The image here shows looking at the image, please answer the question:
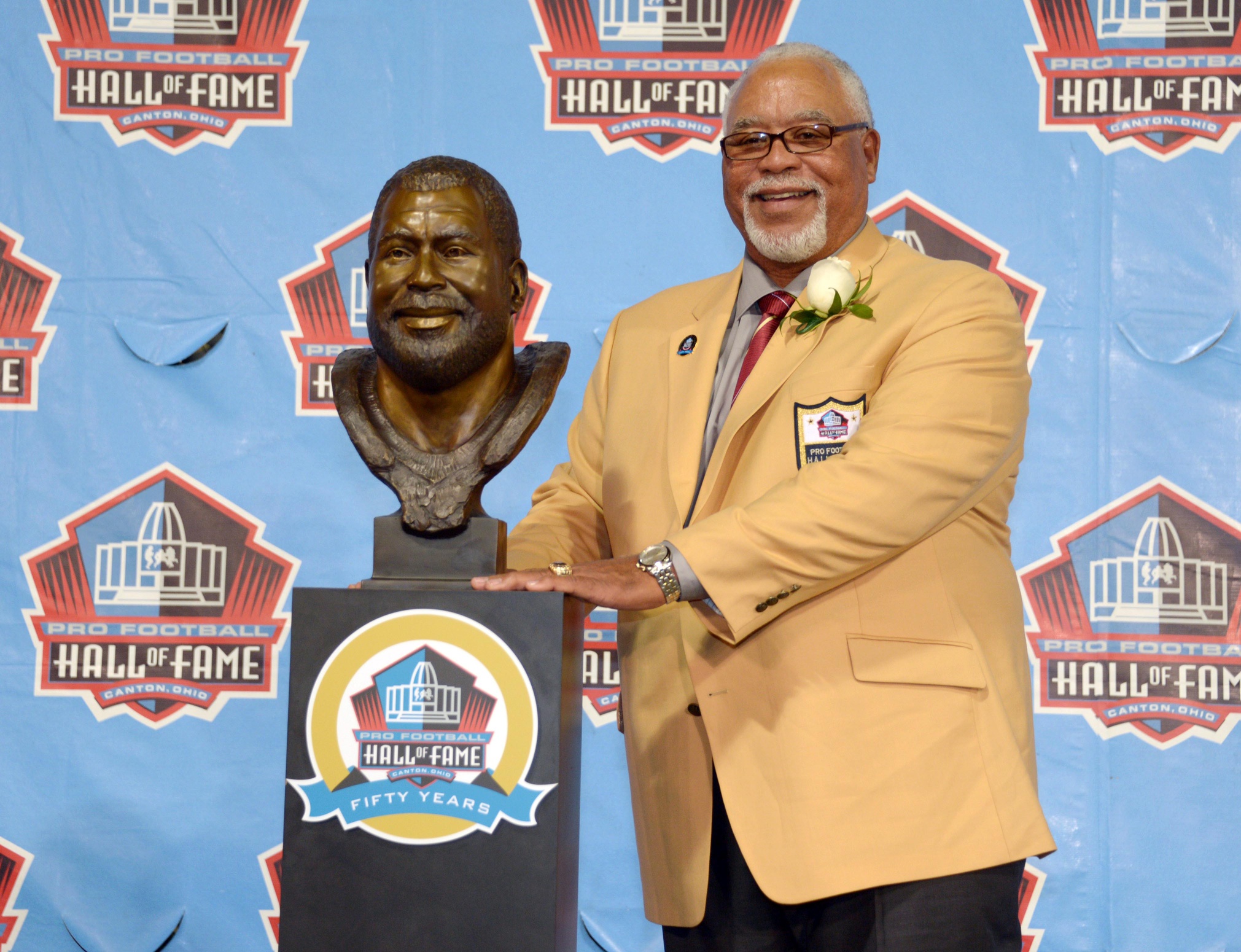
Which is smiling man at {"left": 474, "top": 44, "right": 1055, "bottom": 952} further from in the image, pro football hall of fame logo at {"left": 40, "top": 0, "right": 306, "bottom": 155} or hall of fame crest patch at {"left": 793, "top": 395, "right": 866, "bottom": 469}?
pro football hall of fame logo at {"left": 40, "top": 0, "right": 306, "bottom": 155}

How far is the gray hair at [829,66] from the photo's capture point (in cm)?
182

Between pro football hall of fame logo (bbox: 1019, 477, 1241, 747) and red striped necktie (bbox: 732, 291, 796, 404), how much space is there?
49.6 inches

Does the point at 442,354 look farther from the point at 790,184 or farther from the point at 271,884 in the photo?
the point at 271,884

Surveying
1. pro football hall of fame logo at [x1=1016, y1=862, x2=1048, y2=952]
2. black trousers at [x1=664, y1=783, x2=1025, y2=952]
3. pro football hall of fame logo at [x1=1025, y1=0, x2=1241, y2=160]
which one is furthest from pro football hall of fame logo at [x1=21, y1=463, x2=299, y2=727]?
pro football hall of fame logo at [x1=1025, y1=0, x2=1241, y2=160]

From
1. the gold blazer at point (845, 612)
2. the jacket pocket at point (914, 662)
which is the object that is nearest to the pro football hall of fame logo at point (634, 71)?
the gold blazer at point (845, 612)

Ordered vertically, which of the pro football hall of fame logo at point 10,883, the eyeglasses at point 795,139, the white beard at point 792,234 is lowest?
the pro football hall of fame logo at point 10,883

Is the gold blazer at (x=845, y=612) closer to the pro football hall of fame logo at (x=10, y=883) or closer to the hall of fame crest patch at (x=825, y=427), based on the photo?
the hall of fame crest patch at (x=825, y=427)

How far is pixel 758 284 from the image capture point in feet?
6.11

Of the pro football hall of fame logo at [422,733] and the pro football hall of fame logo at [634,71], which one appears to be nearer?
the pro football hall of fame logo at [422,733]

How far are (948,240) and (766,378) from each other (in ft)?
4.41

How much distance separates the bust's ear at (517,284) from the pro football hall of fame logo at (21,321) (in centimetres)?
166

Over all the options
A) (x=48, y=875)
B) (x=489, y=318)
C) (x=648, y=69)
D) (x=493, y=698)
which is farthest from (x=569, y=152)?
(x=48, y=875)

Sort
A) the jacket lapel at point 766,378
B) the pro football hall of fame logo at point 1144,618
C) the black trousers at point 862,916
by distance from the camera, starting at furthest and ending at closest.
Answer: the pro football hall of fame logo at point 1144,618 → the jacket lapel at point 766,378 → the black trousers at point 862,916

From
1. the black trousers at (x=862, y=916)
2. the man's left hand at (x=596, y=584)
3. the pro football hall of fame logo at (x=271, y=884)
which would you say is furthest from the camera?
the pro football hall of fame logo at (x=271, y=884)
